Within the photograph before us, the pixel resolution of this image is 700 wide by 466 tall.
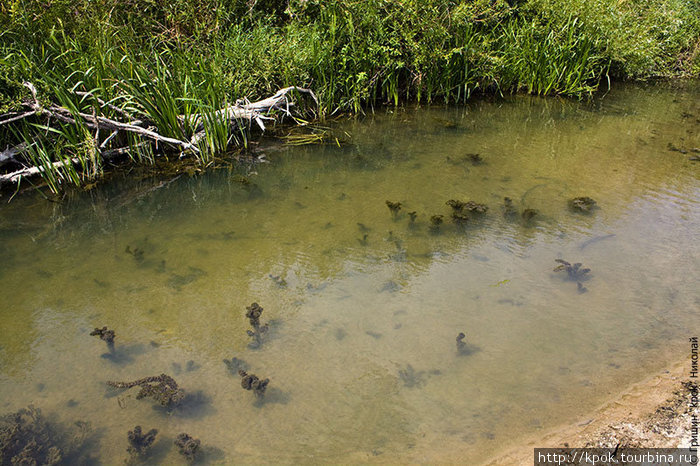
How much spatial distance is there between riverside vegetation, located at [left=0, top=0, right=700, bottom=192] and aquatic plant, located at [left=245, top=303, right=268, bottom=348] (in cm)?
325

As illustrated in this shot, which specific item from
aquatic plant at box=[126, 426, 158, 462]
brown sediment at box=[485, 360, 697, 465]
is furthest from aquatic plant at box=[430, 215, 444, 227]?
aquatic plant at box=[126, 426, 158, 462]

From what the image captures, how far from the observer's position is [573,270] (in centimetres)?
444

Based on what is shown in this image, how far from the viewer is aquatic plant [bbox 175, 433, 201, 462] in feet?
9.53

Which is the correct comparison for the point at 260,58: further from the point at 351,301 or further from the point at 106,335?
the point at 106,335

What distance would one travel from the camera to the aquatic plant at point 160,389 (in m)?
3.25

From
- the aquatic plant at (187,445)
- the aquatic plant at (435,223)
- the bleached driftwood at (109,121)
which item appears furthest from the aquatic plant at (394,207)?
the aquatic plant at (187,445)

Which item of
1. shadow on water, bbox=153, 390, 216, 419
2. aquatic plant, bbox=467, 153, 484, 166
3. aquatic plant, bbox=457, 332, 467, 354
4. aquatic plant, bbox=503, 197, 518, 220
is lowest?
aquatic plant, bbox=467, 153, 484, 166

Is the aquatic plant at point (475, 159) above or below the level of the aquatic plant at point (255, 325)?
below

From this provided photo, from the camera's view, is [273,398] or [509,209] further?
[509,209]

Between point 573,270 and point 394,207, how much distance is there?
1.98m

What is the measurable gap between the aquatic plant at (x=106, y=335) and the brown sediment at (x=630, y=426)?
2.71 metres

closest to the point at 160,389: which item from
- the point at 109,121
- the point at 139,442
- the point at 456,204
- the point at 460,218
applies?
the point at 139,442

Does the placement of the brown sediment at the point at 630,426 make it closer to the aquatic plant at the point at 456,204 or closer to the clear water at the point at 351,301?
the clear water at the point at 351,301

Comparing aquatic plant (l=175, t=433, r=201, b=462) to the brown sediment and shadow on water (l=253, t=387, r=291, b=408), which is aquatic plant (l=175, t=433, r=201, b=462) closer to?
shadow on water (l=253, t=387, r=291, b=408)
